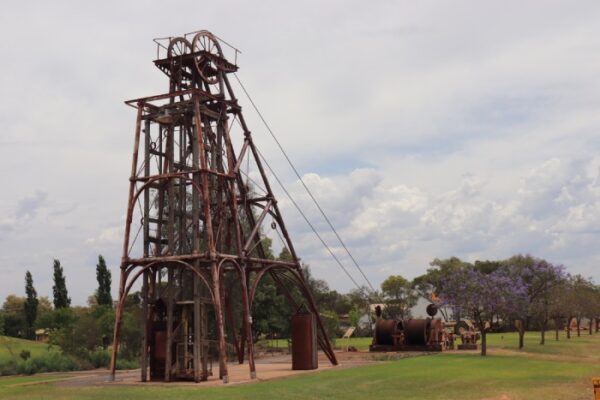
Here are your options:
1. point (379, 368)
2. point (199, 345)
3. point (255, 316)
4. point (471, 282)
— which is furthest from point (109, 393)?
point (255, 316)

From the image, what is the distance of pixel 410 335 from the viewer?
45.5 m

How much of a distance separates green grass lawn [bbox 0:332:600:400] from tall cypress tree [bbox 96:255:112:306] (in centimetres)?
5262

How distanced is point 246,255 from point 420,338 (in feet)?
60.8

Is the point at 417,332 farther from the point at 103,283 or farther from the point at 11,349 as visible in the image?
the point at 103,283

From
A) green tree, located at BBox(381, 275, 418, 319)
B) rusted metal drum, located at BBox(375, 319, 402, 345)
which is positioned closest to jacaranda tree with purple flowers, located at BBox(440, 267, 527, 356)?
rusted metal drum, located at BBox(375, 319, 402, 345)

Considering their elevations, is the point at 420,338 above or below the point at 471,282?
below

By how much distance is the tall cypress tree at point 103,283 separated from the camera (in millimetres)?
78438

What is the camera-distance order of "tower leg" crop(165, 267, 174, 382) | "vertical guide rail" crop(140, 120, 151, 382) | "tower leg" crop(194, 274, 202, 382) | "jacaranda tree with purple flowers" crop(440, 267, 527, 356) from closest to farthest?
"tower leg" crop(194, 274, 202, 382), "tower leg" crop(165, 267, 174, 382), "vertical guide rail" crop(140, 120, 151, 382), "jacaranda tree with purple flowers" crop(440, 267, 527, 356)

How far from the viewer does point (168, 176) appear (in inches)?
1148

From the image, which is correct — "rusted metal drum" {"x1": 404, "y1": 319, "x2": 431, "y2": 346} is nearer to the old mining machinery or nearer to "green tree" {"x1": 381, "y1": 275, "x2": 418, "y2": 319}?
the old mining machinery

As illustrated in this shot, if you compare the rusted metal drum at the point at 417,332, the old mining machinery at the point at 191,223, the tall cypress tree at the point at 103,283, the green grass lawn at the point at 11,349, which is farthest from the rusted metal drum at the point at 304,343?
the tall cypress tree at the point at 103,283

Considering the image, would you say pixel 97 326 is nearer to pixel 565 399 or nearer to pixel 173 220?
pixel 173 220

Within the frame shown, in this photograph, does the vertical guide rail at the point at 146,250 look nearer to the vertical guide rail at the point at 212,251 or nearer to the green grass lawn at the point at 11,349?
the vertical guide rail at the point at 212,251

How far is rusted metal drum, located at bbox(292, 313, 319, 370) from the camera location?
32469 millimetres
